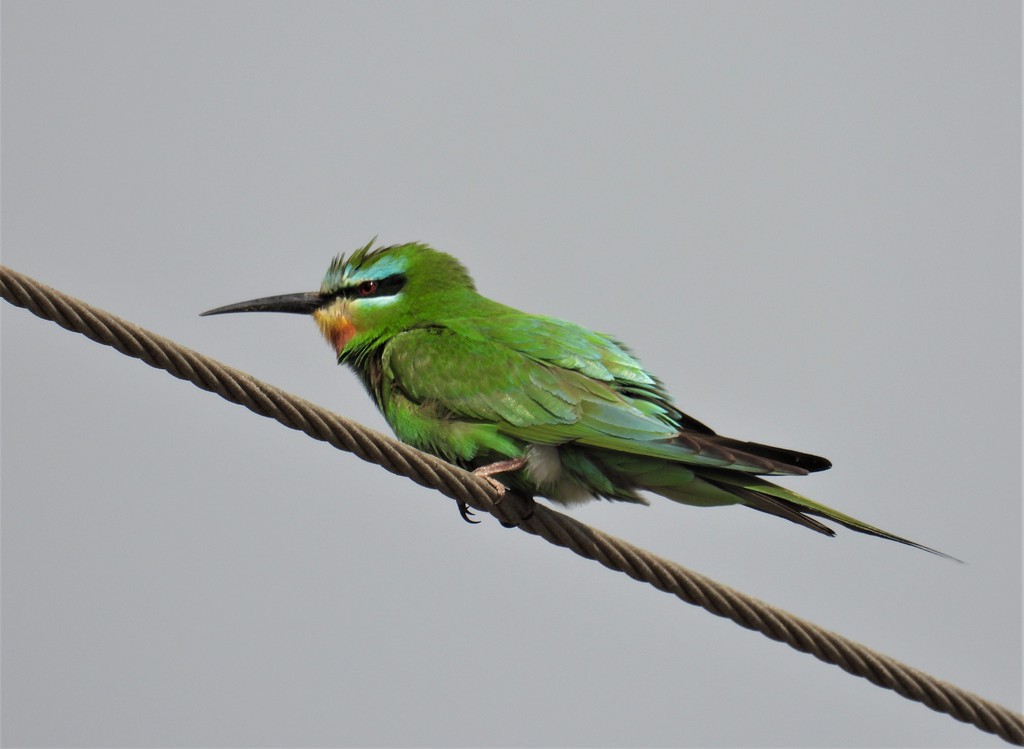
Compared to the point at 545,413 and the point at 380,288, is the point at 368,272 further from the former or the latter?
the point at 545,413

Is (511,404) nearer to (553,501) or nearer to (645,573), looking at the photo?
(553,501)

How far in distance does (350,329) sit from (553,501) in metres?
1.32

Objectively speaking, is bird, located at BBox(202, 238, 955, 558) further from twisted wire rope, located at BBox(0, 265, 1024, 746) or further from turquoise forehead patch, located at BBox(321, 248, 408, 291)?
twisted wire rope, located at BBox(0, 265, 1024, 746)

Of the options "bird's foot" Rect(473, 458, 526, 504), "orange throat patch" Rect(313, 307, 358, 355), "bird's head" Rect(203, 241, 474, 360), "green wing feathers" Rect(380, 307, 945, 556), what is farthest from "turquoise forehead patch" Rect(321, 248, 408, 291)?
"bird's foot" Rect(473, 458, 526, 504)

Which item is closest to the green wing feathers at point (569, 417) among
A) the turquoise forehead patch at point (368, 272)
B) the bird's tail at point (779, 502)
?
the bird's tail at point (779, 502)

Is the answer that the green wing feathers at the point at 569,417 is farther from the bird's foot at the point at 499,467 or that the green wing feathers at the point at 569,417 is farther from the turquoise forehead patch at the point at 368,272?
the turquoise forehead patch at the point at 368,272

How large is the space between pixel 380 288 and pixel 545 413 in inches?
51.8

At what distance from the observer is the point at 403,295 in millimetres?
5250

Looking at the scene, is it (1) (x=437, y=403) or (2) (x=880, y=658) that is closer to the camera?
(2) (x=880, y=658)

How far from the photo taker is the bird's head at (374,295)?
514 cm

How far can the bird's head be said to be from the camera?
514 cm

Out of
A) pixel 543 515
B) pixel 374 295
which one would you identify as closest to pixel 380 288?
pixel 374 295

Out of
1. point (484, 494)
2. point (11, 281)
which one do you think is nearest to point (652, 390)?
point (484, 494)

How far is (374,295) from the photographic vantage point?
17.4ft
